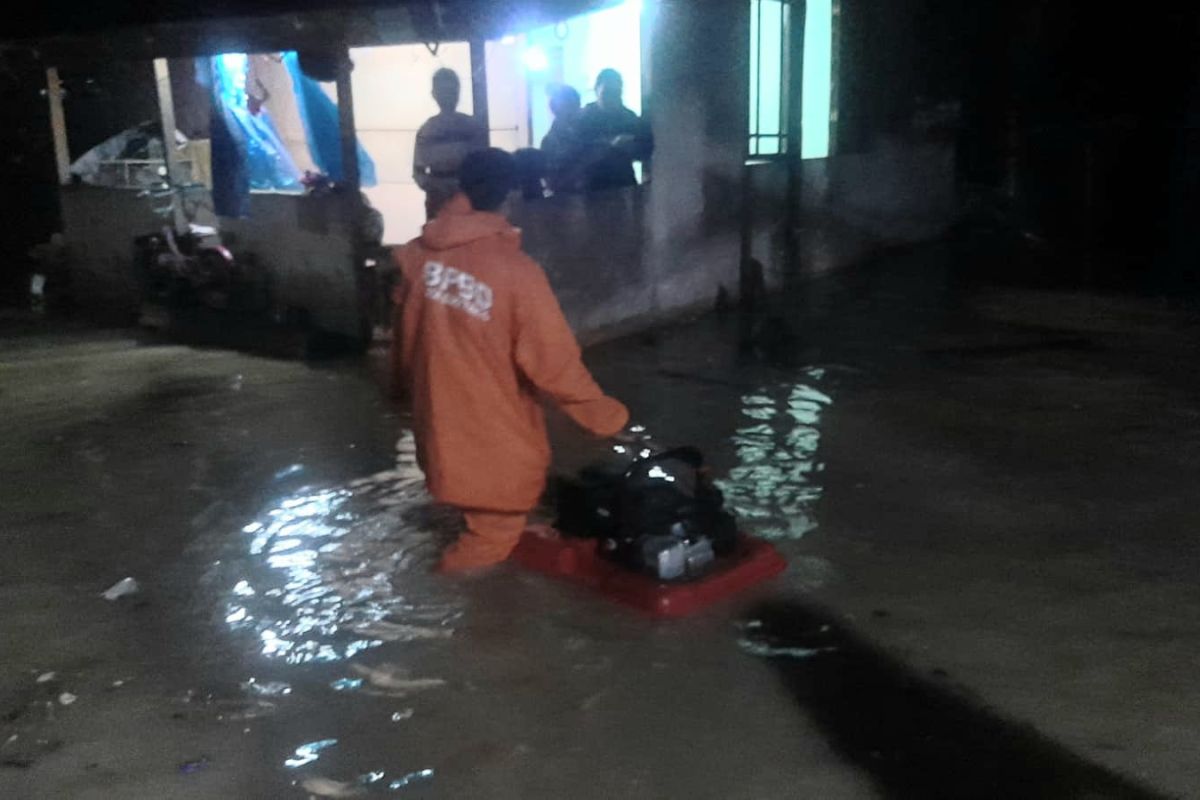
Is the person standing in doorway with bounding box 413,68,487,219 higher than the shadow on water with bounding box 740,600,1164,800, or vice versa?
the person standing in doorway with bounding box 413,68,487,219

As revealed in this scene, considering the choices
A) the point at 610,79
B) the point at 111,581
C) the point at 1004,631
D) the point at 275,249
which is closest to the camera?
the point at 1004,631

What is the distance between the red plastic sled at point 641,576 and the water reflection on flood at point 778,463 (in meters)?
0.47

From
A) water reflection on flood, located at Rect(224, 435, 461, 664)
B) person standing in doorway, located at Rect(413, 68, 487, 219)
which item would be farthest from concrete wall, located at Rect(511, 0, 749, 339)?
water reflection on flood, located at Rect(224, 435, 461, 664)

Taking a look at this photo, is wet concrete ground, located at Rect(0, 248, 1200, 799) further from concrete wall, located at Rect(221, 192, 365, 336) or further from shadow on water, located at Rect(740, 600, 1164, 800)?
concrete wall, located at Rect(221, 192, 365, 336)

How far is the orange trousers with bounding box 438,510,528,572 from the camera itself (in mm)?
4031

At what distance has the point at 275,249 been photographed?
8.62m

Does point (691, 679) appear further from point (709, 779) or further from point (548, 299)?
point (548, 299)

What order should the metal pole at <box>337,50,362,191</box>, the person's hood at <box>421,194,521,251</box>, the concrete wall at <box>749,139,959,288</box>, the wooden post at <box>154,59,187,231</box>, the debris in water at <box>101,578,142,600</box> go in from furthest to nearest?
the concrete wall at <box>749,139,959,288</box>, the wooden post at <box>154,59,187,231</box>, the metal pole at <box>337,50,362,191</box>, the debris in water at <box>101,578,142,600</box>, the person's hood at <box>421,194,521,251</box>

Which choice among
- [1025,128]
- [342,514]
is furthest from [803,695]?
[1025,128]

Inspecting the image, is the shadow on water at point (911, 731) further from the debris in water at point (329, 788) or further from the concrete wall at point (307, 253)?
the concrete wall at point (307, 253)

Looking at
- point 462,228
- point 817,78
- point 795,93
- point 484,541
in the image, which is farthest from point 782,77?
point 484,541

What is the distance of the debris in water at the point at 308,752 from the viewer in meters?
2.95

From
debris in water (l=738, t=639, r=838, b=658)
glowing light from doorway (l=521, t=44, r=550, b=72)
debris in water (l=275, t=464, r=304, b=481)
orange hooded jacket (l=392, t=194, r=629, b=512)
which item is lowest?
debris in water (l=738, t=639, r=838, b=658)

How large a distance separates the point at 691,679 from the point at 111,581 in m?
2.27
